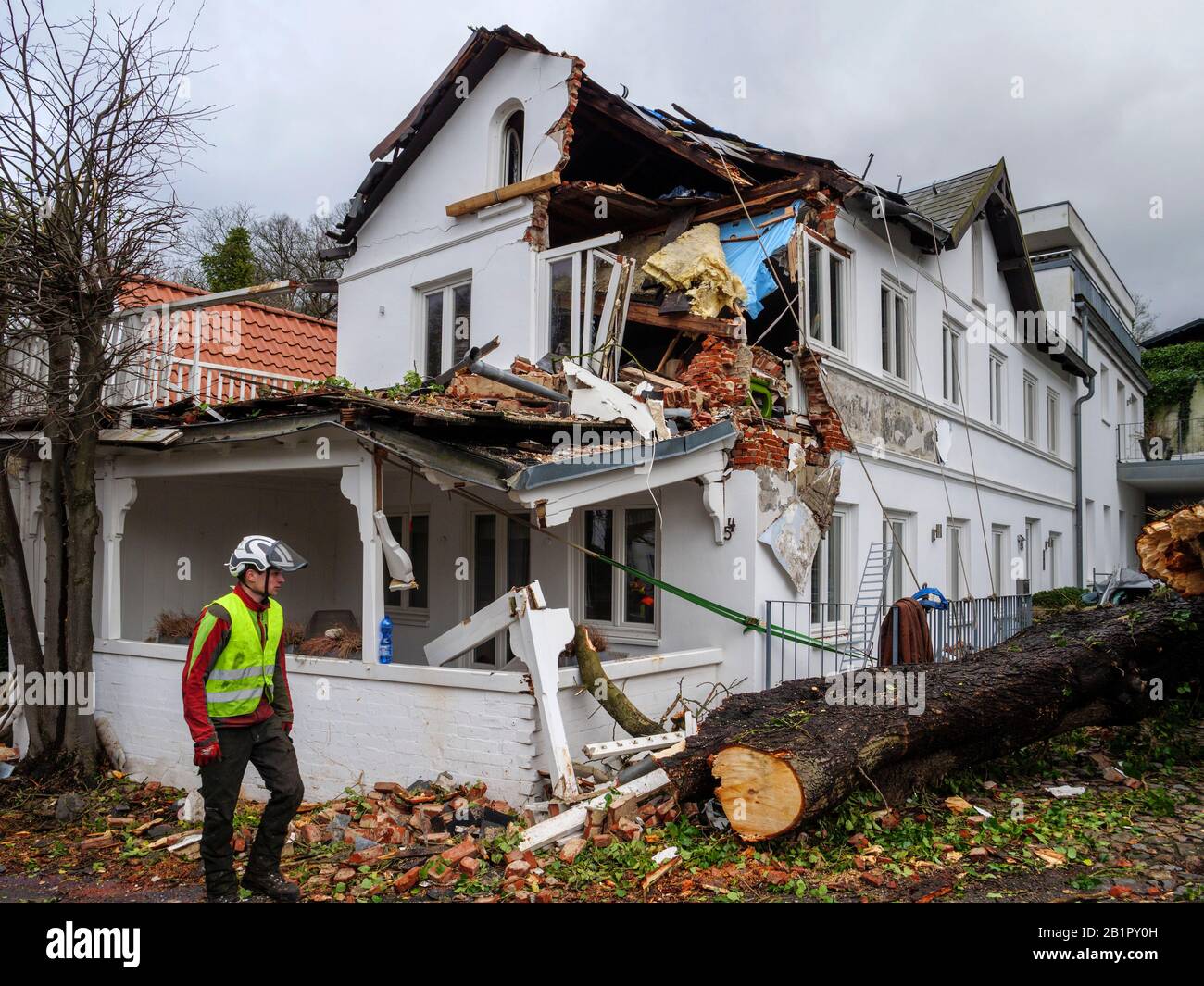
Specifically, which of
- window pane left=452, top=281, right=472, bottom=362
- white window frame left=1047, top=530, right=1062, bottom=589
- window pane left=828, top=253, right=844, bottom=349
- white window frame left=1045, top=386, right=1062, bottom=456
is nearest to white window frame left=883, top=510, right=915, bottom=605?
window pane left=828, top=253, right=844, bottom=349

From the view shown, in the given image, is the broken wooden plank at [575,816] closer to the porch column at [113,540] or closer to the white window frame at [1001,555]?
the porch column at [113,540]

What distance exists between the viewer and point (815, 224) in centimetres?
1020

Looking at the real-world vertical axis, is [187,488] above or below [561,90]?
below

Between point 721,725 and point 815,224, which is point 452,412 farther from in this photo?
point 815,224

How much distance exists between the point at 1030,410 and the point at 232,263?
18.7m

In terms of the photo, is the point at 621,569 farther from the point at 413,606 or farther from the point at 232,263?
the point at 232,263

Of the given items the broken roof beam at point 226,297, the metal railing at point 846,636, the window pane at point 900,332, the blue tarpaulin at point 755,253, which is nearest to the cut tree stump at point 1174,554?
the metal railing at point 846,636

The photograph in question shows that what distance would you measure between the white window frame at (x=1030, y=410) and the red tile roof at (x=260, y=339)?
40.2 ft

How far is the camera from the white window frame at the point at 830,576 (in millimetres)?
9875

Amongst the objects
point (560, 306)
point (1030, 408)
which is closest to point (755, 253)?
point (560, 306)

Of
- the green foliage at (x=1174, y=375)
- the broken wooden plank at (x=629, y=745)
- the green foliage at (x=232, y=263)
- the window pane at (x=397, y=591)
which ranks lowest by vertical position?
the broken wooden plank at (x=629, y=745)

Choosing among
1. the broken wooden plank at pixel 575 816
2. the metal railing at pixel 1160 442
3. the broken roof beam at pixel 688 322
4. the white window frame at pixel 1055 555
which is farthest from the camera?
the metal railing at pixel 1160 442

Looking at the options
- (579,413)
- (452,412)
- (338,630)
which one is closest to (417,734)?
(338,630)
